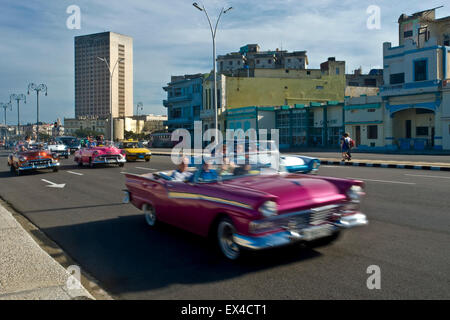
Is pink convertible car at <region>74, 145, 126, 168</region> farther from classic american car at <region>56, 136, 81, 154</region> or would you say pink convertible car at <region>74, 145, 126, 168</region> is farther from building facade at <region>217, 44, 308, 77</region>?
building facade at <region>217, 44, 308, 77</region>

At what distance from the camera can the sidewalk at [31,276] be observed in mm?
4027

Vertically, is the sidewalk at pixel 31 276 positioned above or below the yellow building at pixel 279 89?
below

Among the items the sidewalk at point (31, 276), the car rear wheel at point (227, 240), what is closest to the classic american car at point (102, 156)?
the sidewalk at point (31, 276)

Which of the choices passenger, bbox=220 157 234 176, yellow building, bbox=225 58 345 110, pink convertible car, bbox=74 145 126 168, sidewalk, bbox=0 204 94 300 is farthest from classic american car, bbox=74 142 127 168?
yellow building, bbox=225 58 345 110

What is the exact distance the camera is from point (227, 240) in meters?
5.28

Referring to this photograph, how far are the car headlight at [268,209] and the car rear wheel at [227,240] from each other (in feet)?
1.82

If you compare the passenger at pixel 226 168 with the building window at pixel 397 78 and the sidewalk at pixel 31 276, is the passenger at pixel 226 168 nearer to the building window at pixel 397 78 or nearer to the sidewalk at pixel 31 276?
the sidewalk at pixel 31 276

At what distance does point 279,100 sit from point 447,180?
150 ft

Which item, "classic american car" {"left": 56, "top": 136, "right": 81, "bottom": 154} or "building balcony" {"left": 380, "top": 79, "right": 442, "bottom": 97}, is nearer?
"building balcony" {"left": 380, "top": 79, "right": 442, "bottom": 97}

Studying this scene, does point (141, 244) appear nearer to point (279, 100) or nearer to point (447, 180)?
point (447, 180)

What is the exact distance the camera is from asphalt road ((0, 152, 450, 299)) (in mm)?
4223

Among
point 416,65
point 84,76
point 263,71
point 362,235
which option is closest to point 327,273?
point 362,235

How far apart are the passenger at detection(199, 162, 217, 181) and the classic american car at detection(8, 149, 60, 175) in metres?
14.7

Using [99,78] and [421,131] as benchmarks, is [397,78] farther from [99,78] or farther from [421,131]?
[99,78]
